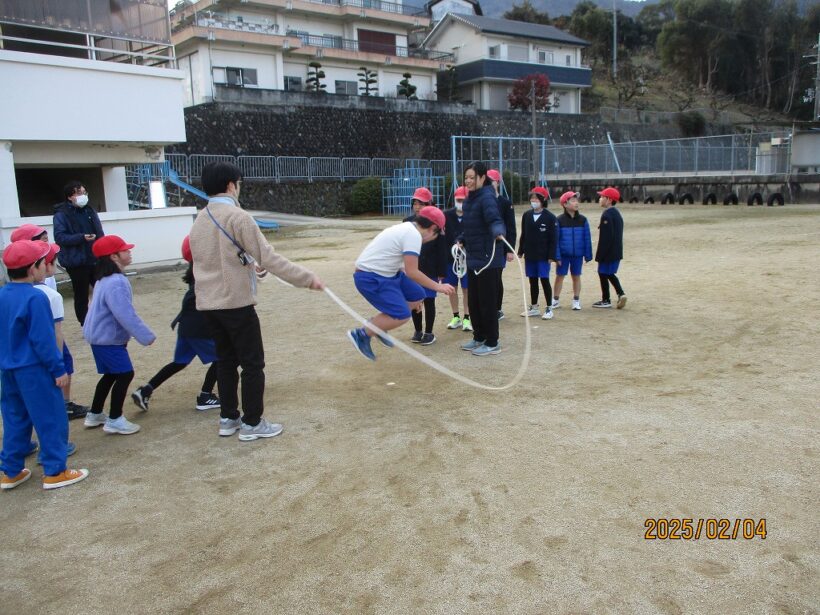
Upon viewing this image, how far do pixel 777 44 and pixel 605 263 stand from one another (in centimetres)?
6524

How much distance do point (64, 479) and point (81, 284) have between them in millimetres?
3832

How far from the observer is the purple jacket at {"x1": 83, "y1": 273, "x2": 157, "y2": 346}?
4684 mm

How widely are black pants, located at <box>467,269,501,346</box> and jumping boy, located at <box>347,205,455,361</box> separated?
0.94 m

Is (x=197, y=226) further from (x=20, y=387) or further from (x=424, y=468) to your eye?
(x=424, y=468)

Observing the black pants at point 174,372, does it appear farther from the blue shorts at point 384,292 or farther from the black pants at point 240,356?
the blue shorts at point 384,292

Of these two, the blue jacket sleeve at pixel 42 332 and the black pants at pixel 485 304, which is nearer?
the blue jacket sleeve at pixel 42 332

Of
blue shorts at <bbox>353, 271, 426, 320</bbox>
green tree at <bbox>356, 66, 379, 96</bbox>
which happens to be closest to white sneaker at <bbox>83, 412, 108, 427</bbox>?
blue shorts at <bbox>353, 271, 426, 320</bbox>

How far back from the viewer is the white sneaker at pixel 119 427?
4.87m

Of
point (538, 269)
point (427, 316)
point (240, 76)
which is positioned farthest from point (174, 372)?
point (240, 76)

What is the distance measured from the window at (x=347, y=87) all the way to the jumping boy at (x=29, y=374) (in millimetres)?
38094

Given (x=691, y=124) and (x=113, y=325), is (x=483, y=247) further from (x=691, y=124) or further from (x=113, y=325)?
(x=691, y=124)

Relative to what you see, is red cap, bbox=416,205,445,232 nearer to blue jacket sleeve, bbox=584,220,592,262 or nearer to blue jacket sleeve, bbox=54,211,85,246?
blue jacket sleeve, bbox=584,220,592,262

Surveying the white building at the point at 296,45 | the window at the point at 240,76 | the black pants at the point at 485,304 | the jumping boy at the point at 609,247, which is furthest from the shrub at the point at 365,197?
the black pants at the point at 485,304
